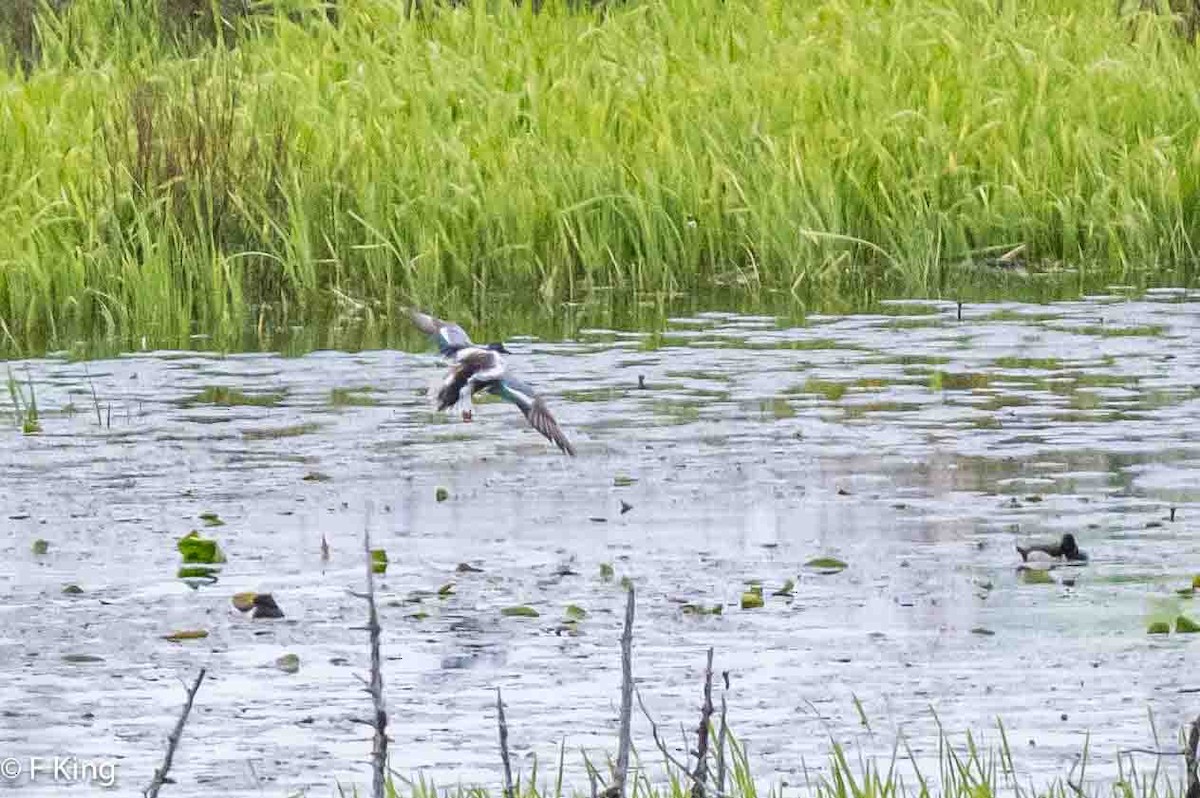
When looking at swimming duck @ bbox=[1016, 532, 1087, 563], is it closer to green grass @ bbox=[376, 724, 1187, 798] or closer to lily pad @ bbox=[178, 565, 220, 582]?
green grass @ bbox=[376, 724, 1187, 798]

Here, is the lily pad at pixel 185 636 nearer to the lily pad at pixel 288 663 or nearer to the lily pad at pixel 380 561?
the lily pad at pixel 288 663

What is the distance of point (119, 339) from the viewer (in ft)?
38.0

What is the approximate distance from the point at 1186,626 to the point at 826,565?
45.4 inches

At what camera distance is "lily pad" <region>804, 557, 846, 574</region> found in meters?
7.27

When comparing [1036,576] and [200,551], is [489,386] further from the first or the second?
[1036,576]

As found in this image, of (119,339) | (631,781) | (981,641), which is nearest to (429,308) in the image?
(119,339)

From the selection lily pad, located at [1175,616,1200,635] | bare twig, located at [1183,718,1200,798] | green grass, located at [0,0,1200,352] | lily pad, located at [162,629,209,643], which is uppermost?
green grass, located at [0,0,1200,352]

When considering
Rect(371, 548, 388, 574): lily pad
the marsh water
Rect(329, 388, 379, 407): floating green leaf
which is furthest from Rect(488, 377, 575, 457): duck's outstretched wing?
Rect(329, 388, 379, 407): floating green leaf

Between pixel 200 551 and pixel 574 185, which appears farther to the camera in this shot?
pixel 574 185

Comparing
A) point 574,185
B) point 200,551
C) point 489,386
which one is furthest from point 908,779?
point 574,185

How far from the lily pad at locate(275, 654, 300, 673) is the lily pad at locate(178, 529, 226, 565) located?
1.16 meters

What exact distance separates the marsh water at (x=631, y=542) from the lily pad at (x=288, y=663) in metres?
0.04

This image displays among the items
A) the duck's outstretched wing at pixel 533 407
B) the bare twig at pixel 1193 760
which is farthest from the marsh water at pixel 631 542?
the bare twig at pixel 1193 760

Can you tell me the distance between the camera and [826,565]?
7.30 m
